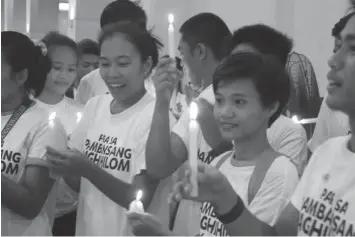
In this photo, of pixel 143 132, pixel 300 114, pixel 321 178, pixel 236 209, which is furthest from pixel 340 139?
pixel 300 114

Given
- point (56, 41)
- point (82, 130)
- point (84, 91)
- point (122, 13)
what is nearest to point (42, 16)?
point (84, 91)

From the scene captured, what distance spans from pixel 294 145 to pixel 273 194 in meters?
0.41

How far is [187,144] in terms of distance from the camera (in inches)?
77.9

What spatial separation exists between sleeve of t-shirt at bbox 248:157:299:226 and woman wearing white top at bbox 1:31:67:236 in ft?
2.49

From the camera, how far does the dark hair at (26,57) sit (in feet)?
7.09

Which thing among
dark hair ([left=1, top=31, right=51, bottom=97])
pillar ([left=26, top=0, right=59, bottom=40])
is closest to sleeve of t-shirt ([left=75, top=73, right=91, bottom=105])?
dark hair ([left=1, top=31, right=51, bottom=97])

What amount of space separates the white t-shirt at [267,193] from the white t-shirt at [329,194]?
0.34 feet

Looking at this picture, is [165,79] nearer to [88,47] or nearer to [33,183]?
[33,183]

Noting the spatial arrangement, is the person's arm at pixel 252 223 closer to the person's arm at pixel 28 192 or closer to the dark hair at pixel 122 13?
the person's arm at pixel 28 192

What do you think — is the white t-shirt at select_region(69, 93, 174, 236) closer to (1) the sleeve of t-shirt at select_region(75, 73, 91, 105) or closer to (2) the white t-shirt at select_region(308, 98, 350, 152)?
(2) the white t-shirt at select_region(308, 98, 350, 152)

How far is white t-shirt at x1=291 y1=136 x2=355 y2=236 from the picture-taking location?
1280 millimetres

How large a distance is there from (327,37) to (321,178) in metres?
2.43

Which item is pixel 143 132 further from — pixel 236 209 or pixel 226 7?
pixel 226 7

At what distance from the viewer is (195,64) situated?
7.16 ft
